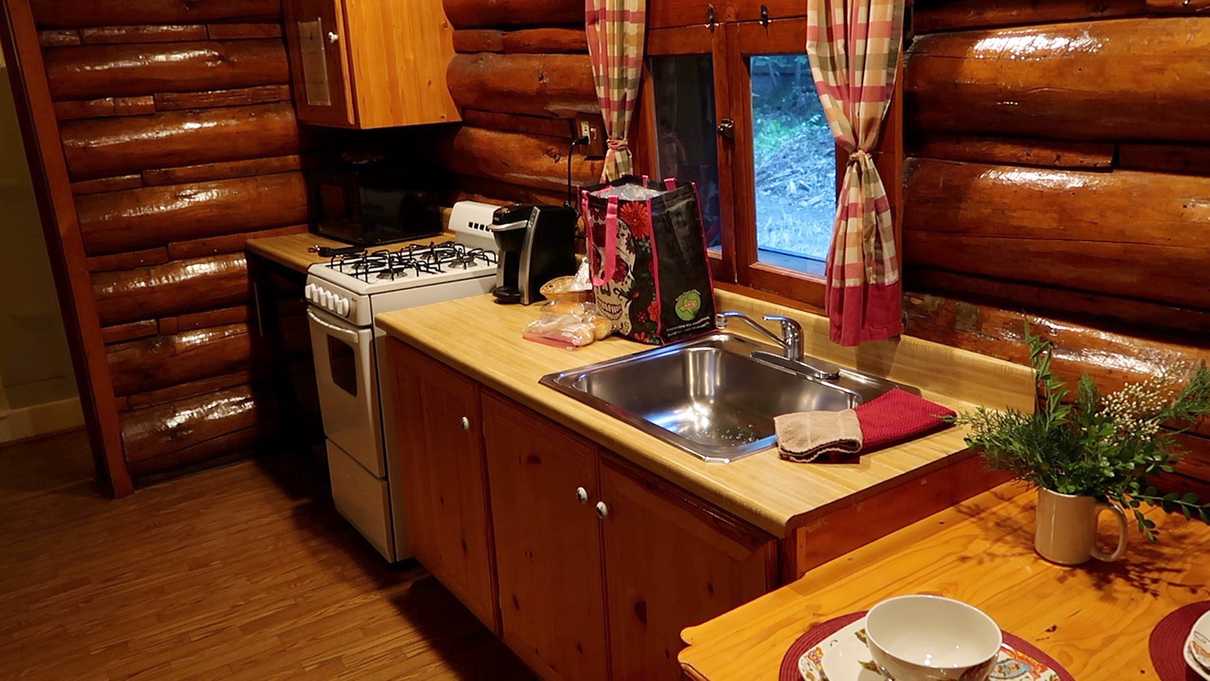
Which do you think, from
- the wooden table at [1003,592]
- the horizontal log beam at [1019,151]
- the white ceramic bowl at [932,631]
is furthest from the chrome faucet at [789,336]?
the white ceramic bowl at [932,631]

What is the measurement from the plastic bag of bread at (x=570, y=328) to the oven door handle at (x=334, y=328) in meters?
0.64

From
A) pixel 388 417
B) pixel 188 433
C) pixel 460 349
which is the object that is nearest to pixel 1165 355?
pixel 460 349

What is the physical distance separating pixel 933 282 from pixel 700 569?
83 cm

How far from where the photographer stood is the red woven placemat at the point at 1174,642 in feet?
4.28

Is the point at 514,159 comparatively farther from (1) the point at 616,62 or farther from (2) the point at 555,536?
(2) the point at 555,536

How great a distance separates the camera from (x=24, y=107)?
12.2 ft

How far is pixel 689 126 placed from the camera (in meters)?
2.81

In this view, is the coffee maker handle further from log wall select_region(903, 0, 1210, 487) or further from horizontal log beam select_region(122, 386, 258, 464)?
horizontal log beam select_region(122, 386, 258, 464)

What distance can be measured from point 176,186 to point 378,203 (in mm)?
889

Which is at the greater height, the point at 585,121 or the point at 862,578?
the point at 585,121

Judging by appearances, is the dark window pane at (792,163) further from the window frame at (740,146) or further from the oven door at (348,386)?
the oven door at (348,386)

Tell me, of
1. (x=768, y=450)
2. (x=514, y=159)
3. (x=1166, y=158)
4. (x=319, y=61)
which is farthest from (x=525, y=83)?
(x=1166, y=158)

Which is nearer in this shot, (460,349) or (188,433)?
(460,349)

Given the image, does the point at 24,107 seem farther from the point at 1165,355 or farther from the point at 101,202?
the point at 1165,355
